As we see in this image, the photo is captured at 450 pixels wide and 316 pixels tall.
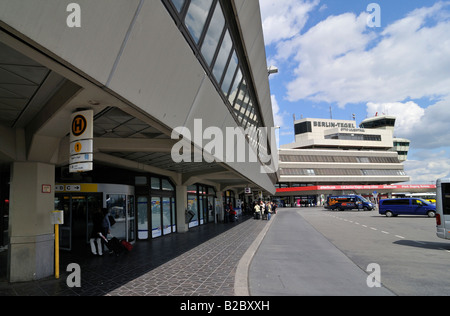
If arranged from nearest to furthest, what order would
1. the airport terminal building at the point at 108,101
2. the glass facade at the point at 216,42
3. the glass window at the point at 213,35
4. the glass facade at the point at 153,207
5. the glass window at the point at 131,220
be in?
the airport terminal building at the point at 108,101, the glass facade at the point at 216,42, the glass window at the point at 213,35, the glass window at the point at 131,220, the glass facade at the point at 153,207

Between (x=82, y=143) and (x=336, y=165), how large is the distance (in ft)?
255

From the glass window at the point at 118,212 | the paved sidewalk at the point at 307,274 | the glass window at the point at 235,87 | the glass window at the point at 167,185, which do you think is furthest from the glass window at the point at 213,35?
the glass window at the point at 167,185

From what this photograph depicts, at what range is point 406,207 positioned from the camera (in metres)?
27.5

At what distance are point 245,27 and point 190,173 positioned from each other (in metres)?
9.72

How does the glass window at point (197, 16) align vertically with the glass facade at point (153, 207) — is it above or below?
above

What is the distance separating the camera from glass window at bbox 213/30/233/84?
29.0ft

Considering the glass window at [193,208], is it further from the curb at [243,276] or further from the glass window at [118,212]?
the curb at [243,276]

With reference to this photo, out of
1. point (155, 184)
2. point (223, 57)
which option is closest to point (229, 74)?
point (223, 57)

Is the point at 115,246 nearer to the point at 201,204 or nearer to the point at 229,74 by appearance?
the point at 229,74

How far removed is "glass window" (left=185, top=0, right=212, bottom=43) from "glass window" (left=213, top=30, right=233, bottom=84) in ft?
5.69

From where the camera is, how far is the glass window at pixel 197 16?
633 cm

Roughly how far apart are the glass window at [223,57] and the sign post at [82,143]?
4659 mm

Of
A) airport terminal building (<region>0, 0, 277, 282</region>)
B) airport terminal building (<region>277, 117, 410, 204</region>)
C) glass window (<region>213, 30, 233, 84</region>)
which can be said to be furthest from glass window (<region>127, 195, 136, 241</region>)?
airport terminal building (<region>277, 117, 410, 204</region>)
